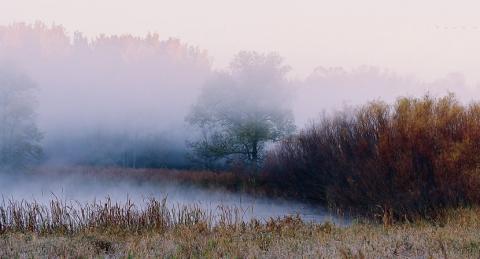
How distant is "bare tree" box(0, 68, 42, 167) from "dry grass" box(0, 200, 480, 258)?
19538mm

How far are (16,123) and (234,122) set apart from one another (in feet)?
37.3

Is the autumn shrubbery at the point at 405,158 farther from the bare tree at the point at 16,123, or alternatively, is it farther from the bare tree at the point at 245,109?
the bare tree at the point at 16,123

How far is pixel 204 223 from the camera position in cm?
1206

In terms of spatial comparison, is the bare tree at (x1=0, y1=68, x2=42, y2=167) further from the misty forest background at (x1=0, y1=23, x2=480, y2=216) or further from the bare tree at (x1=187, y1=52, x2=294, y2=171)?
the bare tree at (x1=187, y1=52, x2=294, y2=171)

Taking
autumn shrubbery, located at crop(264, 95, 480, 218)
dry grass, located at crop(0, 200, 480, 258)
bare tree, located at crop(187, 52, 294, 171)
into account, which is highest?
bare tree, located at crop(187, 52, 294, 171)

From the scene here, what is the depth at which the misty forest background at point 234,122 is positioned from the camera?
57.8 ft

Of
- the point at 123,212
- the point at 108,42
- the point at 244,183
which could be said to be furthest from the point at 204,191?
the point at 108,42

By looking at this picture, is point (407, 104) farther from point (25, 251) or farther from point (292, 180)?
point (25, 251)

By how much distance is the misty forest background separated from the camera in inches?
693

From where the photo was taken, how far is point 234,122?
33.0 metres

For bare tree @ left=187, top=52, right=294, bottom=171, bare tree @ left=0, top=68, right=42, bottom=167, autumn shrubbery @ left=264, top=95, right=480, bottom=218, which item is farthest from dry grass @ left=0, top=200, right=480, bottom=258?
bare tree @ left=0, top=68, right=42, bottom=167

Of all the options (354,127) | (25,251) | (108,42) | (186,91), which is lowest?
(25,251)

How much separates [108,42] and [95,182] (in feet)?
78.4

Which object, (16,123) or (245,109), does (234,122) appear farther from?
(16,123)
